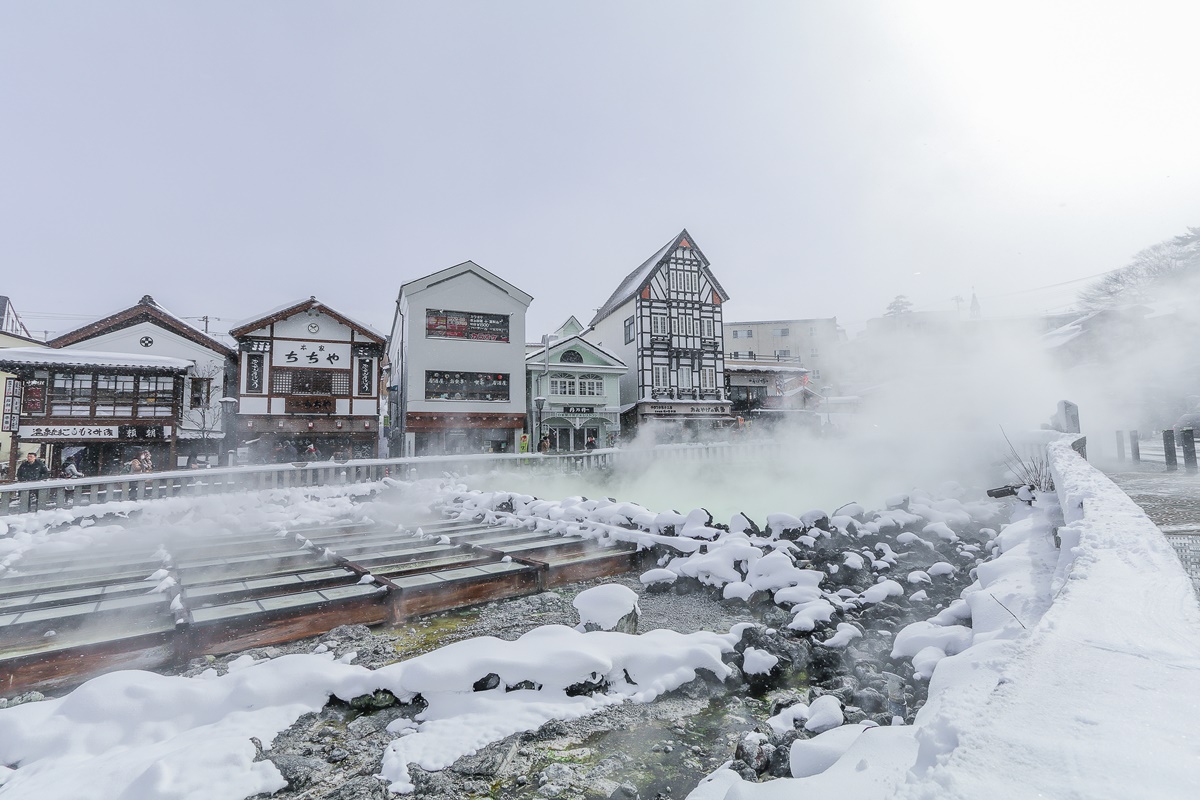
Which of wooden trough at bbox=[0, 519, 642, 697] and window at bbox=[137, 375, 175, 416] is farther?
window at bbox=[137, 375, 175, 416]

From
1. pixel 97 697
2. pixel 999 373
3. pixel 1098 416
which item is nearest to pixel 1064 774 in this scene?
pixel 97 697

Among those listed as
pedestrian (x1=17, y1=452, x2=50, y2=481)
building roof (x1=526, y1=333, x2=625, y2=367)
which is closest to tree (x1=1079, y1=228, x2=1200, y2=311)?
building roof (x1=526, y1=333, x2=625, y2=367)

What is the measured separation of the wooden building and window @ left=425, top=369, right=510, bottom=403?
10.1m

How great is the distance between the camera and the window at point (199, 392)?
26484 mm

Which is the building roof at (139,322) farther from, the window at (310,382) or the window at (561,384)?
the window at (561,384)

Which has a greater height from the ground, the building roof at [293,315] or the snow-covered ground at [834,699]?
the building roof at [293,315]

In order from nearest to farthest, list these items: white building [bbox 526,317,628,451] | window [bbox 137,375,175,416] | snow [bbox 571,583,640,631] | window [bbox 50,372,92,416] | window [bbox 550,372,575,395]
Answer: snow [bbox 571,583,640,631]
window [bbox 50,372,92,416]
window [bbox 137,375,175,416]
white building [bbox 526,317,628,451]
window [bbox 550,372,575,395]

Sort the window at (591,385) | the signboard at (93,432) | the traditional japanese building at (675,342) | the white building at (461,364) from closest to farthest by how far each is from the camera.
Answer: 1. the signboard at (93,432)
2. the white building at (461,364)
3. the window at (591,385)
4. the traditional japanese building at (675,342)

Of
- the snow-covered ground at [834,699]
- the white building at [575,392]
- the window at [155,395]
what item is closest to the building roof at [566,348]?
the white building at [575,392]

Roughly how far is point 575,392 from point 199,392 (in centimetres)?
1917

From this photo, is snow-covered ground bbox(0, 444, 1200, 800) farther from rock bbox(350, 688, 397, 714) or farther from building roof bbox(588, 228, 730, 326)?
building roof bbox(588, 228, 730, 326)

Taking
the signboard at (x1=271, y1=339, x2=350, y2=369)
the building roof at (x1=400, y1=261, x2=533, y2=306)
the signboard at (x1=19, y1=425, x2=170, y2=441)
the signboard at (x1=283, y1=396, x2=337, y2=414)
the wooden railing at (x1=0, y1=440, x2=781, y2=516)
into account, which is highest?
the building roof at (x1=400, y1=261, x2=533, y2=306)

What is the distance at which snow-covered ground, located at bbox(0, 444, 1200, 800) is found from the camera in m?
1.32

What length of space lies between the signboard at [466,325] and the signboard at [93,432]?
39.4 feet
